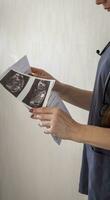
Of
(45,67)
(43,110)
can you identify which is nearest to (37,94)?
(43,110)

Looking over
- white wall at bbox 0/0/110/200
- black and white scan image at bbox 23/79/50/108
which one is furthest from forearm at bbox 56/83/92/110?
black and white scan image at bbox 23/79/50/108

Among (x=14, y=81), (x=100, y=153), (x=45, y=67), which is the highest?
(x=14, y=81)

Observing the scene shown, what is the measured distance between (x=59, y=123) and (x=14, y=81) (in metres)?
0.19

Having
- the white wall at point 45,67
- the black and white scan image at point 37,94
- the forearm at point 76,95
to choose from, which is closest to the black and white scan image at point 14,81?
the black and white scan image at point 37,94

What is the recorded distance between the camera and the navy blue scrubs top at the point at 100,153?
0.98 metres

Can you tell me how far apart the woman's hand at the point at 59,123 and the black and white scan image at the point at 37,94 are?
0.03 m

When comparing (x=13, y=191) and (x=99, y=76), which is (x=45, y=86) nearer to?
(x=99, y=76)

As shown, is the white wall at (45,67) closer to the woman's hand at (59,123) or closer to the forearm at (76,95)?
the forearm at (76,95)

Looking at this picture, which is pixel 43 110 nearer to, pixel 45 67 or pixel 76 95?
pixel 76 95

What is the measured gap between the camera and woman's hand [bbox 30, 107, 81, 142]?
853 mm

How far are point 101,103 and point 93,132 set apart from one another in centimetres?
17

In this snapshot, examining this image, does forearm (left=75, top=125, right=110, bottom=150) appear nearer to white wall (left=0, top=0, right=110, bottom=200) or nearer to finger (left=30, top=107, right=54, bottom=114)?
finger (left=30, top=107, right=54, bottom=114)

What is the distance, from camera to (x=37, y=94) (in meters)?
0.91

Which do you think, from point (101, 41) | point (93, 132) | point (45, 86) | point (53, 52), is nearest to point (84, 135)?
point (93, 132)
